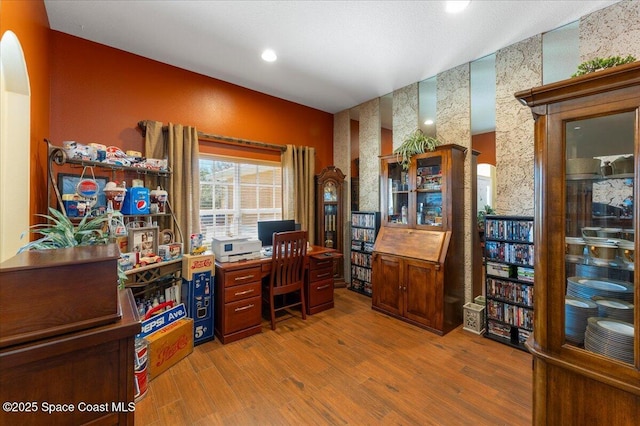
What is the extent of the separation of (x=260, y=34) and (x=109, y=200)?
2097 millimetres

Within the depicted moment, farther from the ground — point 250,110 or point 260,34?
point 260,34

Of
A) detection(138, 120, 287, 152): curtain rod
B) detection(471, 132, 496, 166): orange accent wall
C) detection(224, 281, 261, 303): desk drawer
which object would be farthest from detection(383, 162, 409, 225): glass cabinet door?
detection(224, 281, 261, 303): desk drawer

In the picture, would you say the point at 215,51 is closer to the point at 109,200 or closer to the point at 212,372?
the point at 109,200

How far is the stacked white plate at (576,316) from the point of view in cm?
125

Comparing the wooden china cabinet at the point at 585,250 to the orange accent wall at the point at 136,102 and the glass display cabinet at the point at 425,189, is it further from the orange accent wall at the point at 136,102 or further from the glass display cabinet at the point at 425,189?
the orange accent wall at the point at 136,102

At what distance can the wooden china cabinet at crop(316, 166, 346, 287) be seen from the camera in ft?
14.4

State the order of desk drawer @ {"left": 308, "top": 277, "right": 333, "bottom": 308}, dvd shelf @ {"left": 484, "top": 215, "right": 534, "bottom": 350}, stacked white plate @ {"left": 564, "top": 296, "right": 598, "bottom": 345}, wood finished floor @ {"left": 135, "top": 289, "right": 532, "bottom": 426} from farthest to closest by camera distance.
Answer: desk drawer @ {"left": 308, "top": 277, "right": 333, "bottom": 308}
dvd shelf @ {"left": 484, "top": 215, "right": 534, "bottom": 350}
wood finished floor @ {"left": 135, "top": 289, "right": 532, "bottom": 426}
stacked white plate @ {"left": 564, "top": 296, "right": 598, "bottom": 345}

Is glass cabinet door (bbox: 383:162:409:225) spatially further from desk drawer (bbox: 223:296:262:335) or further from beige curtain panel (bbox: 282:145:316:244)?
desk drawer (bbox: 223:296:262:335)

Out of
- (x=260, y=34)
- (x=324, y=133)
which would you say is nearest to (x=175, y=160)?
(x=260, y=34)

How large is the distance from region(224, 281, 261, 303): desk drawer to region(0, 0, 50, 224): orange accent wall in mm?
1617

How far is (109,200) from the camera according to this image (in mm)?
2391

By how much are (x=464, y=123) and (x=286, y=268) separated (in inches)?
109

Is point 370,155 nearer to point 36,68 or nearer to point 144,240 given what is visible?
point 144,240

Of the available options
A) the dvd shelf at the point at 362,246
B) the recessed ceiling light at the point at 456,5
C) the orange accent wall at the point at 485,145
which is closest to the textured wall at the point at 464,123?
the orange accent wall at the point at 485,145
